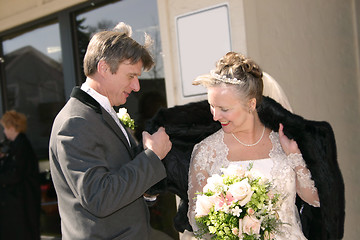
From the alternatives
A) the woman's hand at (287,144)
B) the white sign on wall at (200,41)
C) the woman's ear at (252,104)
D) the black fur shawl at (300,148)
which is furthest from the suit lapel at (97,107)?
the white sign on wall at (200,41)

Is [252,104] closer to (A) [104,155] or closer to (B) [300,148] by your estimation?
(B) [300,148]

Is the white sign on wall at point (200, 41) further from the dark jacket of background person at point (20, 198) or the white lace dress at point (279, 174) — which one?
the dark jacket of background person at point (20, 198)

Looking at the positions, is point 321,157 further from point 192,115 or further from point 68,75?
point 68,75

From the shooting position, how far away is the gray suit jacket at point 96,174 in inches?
75.4

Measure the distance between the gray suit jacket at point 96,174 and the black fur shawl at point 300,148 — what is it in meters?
0.49

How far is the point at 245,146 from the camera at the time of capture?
8.79 feet

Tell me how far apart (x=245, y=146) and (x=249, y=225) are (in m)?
0.78

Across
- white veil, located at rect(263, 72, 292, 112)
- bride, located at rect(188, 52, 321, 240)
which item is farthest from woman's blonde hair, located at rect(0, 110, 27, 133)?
white veil, located at rect(263, 72, 292, 112)

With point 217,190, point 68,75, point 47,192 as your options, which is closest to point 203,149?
point 217,190

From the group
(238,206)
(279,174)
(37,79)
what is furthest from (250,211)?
(37,79)

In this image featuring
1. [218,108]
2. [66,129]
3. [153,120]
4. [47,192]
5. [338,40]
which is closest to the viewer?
[66,129]

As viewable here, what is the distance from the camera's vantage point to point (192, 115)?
110 inches

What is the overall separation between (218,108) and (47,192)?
15.0ft

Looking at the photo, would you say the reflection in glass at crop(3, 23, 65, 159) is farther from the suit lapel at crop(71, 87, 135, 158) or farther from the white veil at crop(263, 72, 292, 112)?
the suit lapel at crop(71, 87, 135, 158)
